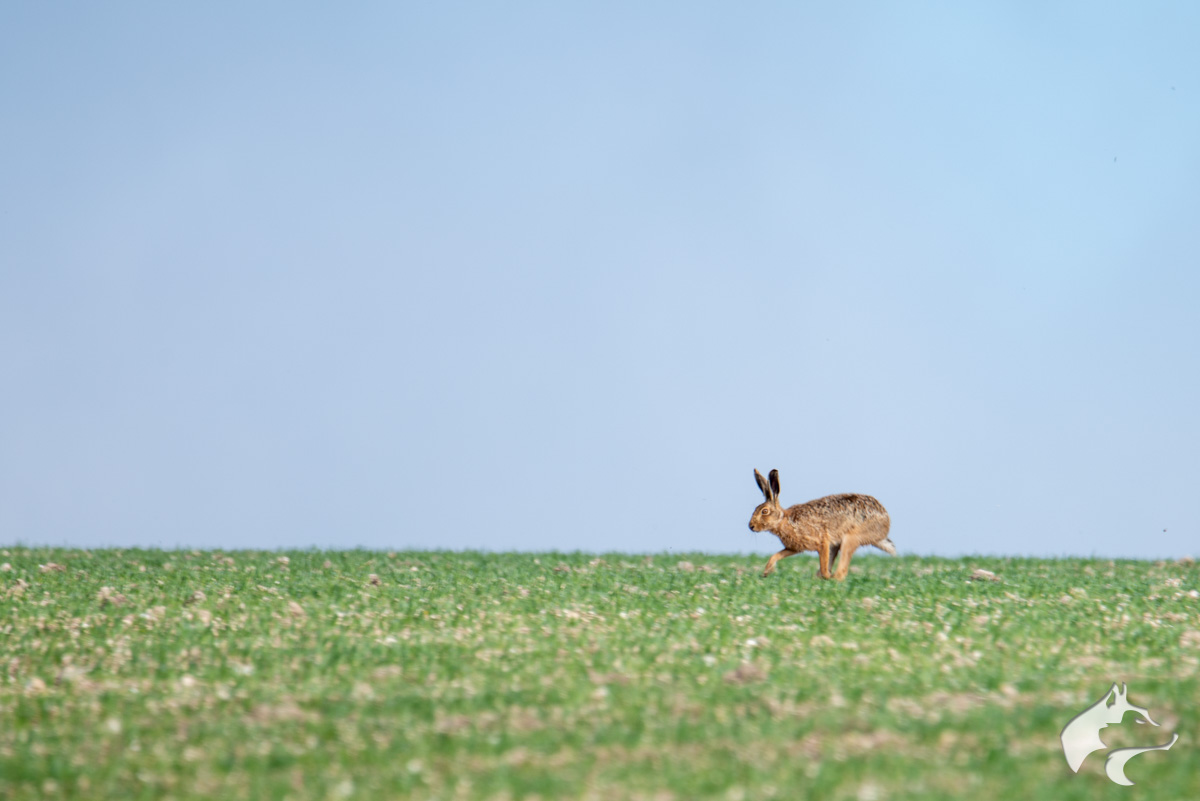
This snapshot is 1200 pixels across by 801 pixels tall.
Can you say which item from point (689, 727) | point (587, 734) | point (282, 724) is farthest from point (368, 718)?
point (689, 727)

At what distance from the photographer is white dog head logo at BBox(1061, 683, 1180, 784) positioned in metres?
10.3

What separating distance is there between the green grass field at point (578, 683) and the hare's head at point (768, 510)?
42.5 inches

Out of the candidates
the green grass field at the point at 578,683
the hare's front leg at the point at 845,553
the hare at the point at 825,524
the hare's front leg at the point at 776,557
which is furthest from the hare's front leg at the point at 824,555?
the green grass field at the point at 578,683

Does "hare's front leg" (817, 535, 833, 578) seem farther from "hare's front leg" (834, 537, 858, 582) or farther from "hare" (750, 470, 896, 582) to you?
"hare's front leg" (834, 537, 858, 582)

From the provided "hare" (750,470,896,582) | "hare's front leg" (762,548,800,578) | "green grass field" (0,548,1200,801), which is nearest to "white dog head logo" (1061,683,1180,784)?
"green grass field" (0,548,1200,801)

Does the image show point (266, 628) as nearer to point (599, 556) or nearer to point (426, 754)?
point (426, 754)

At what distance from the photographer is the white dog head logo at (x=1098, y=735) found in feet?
33.7

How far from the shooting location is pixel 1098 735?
10992 millimetres

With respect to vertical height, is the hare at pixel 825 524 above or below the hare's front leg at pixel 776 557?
above

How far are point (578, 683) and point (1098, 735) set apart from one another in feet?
17.8

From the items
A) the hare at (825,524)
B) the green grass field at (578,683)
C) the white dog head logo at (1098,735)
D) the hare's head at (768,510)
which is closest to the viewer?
the green grass field at (578,683)

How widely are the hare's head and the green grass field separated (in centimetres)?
108

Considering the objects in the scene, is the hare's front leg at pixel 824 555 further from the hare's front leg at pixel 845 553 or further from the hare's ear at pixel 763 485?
the hare's ear at pixel 763 485

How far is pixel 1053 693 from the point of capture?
13.0 m
